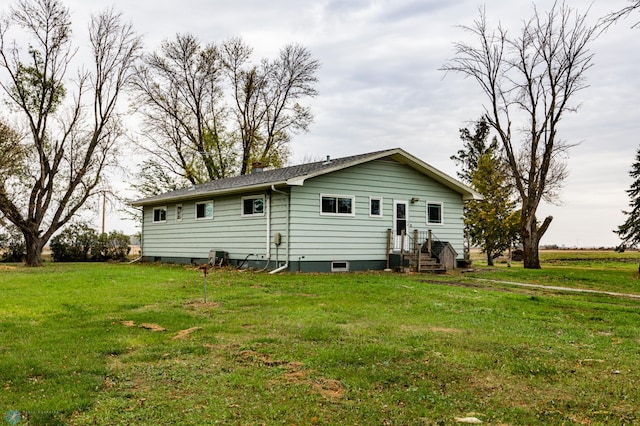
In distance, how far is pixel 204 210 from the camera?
70.9ft

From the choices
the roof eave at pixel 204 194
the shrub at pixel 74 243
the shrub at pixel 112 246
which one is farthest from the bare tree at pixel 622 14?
the shrub at pixel 74 243

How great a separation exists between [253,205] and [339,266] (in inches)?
154

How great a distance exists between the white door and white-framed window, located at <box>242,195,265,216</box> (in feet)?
16.7

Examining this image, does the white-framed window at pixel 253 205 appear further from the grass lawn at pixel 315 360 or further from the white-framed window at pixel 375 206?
the grass lawn at pixel 315 360

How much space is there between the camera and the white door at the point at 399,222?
19141mm

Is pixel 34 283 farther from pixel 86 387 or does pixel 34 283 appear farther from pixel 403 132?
pixel 403 132

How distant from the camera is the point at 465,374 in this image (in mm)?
5180

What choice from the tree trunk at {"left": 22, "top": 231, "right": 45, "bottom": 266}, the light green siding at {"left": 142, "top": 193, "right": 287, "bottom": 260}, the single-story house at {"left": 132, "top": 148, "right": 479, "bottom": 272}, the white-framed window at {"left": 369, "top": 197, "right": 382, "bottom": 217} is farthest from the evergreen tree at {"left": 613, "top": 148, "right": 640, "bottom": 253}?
the tree trunk at {"left": 22, "top": 231, "right": 45, "bottom": 266}

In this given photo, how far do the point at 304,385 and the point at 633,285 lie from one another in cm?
1457

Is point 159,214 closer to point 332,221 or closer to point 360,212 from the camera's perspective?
point 332,221

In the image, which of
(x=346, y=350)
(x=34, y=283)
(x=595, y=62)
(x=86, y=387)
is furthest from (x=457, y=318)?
(x=595, y=62)

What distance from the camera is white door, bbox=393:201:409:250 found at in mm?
19141

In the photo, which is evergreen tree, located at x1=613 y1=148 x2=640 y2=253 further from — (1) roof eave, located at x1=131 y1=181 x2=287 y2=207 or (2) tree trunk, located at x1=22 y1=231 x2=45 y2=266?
(2) tree trunk, located at x1=22 y1=231 x2=45 y2=266

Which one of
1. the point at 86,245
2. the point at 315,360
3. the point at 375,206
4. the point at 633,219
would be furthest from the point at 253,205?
the point at 633,219
